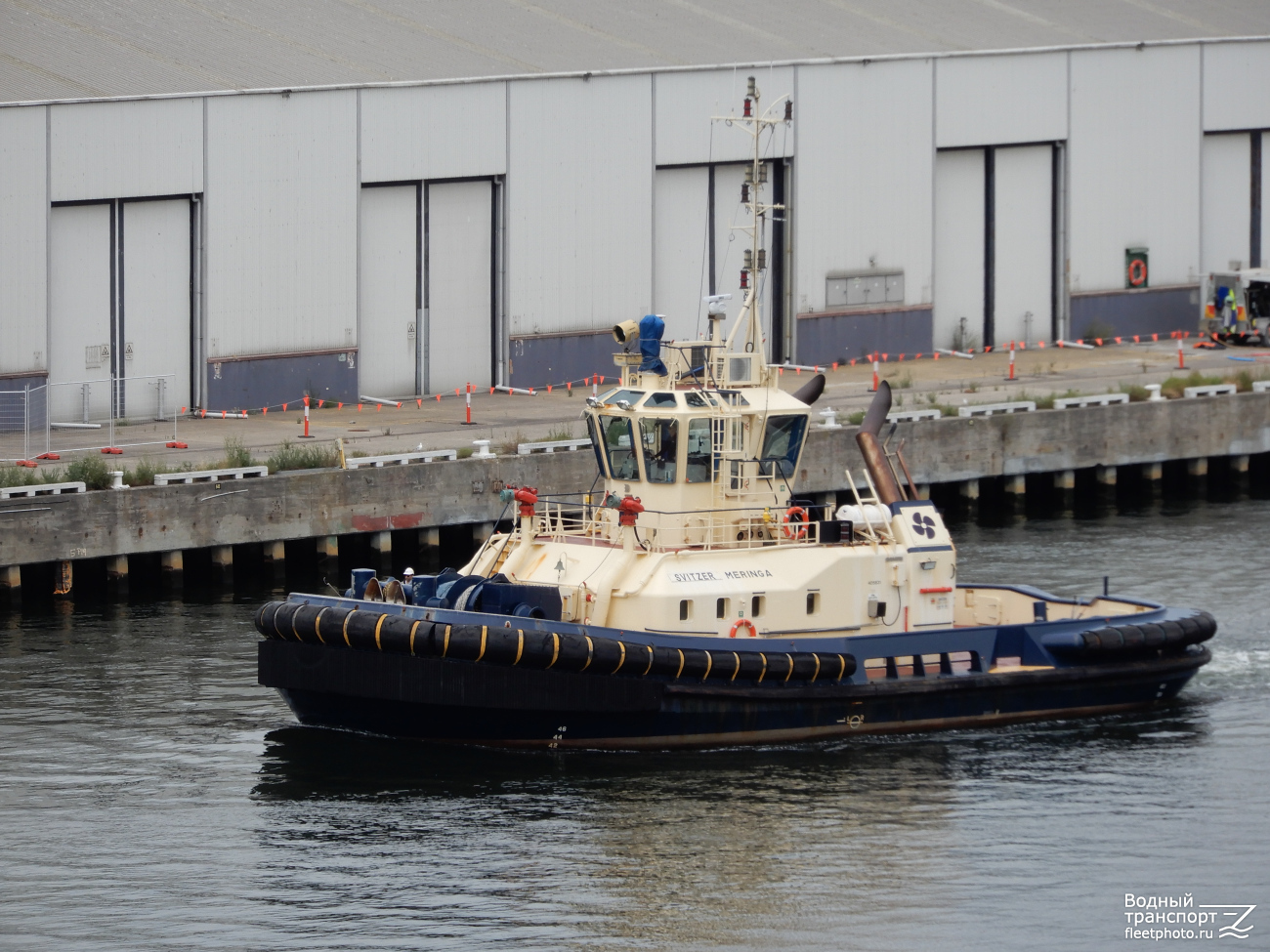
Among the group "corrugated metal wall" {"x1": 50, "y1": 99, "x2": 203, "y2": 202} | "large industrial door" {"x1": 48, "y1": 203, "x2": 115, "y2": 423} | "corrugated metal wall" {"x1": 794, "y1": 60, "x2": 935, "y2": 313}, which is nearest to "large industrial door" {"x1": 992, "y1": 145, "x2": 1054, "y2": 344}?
"corrugated metal wall" {"x1": 794, "y1": 60, "x2": 935, "y2": 313}

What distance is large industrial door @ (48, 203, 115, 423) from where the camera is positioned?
111 feet

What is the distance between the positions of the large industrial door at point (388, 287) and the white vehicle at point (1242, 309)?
1716 centimetres

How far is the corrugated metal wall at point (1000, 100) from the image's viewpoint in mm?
42781

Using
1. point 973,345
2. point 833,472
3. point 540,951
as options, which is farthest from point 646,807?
point 973,345

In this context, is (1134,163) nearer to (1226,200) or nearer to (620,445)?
(1226,200)

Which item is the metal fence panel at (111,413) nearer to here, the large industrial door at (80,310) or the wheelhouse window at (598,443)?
the large industrial door at (80,310)

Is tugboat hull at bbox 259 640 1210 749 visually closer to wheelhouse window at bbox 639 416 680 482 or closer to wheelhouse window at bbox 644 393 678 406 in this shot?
wheelhouse window at bbox 639 416 680 482

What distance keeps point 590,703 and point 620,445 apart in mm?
2936

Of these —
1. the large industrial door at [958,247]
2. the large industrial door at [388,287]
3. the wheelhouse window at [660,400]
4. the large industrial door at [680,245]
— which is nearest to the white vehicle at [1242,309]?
the large industrial door at [958,247]

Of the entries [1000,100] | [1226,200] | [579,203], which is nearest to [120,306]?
[579,203]

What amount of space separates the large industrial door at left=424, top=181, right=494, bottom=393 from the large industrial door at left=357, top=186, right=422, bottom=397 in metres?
0.30

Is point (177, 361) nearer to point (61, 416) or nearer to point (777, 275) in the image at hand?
point (61, 416)

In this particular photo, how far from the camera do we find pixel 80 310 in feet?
112

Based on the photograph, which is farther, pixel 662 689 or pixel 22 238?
pixel 22 238
